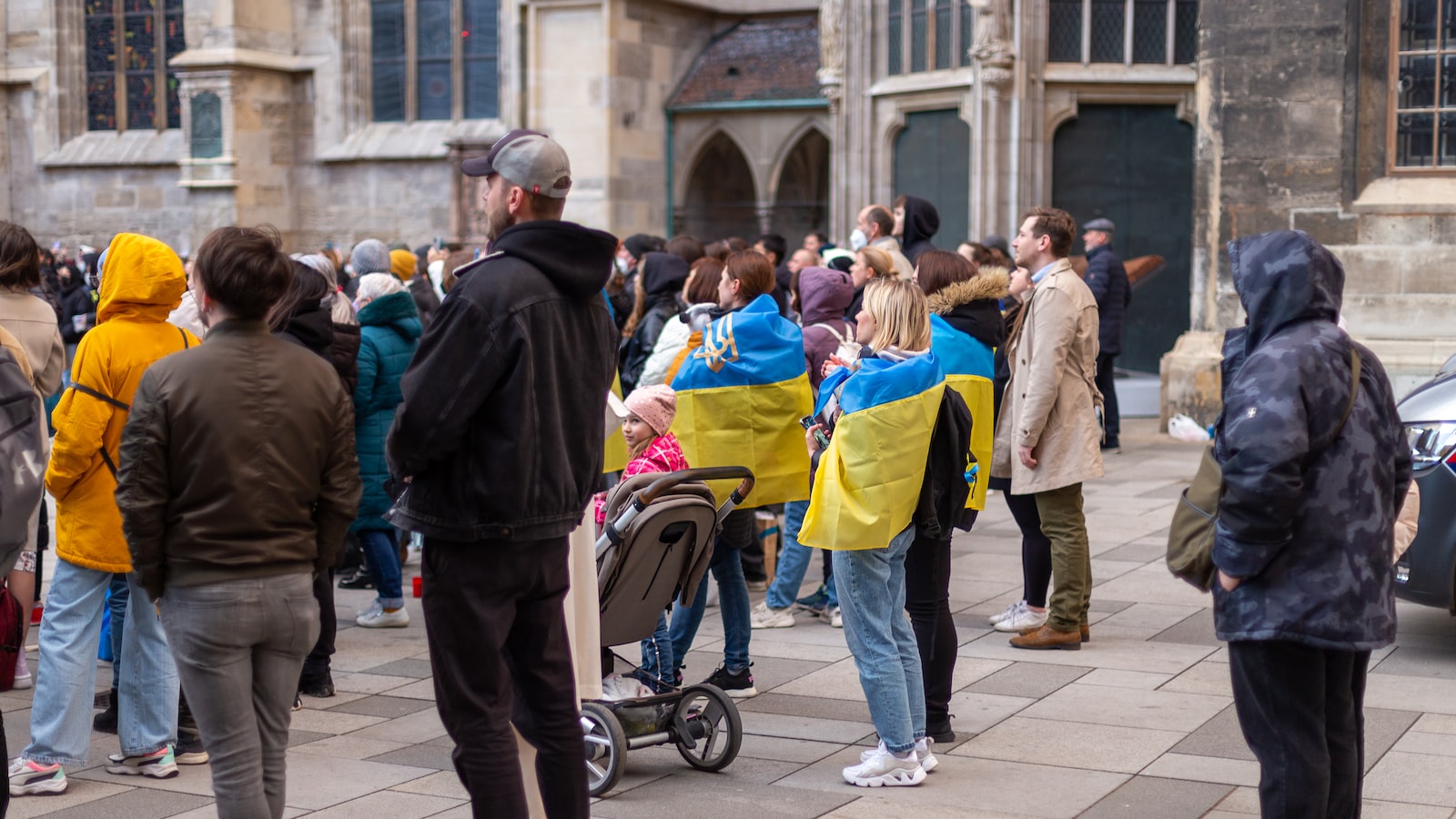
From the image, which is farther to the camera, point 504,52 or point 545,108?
→ point 504,52

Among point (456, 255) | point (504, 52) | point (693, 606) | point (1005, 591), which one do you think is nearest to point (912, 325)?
point (693, 606)

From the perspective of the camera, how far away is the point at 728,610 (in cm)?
669

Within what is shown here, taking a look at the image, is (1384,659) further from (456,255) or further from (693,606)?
(456,255)

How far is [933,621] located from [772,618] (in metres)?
2.25

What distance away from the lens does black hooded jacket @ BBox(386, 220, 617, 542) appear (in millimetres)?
3939

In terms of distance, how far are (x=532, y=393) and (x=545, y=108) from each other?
65.0 ft

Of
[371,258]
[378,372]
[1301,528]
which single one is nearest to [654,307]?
[371,258]

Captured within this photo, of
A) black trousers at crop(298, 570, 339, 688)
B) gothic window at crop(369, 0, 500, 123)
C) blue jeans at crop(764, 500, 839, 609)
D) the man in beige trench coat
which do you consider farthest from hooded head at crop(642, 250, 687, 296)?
gothic window at crop(369, 0, 500, 123)

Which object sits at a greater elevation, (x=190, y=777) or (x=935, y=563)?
(x=935, y=563)

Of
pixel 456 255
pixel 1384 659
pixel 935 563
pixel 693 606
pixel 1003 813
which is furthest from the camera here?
pixel 456 255

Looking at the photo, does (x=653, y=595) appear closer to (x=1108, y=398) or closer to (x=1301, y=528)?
(x=1301, y=528)

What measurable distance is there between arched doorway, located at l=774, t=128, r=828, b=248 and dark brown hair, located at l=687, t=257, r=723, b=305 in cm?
1673

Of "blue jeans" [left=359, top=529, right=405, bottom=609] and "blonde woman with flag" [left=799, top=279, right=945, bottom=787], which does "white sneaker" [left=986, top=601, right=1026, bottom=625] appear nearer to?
"blonde woman with flag" [left=799, top=279, right=945, bottom=787]

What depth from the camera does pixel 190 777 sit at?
573 cm
